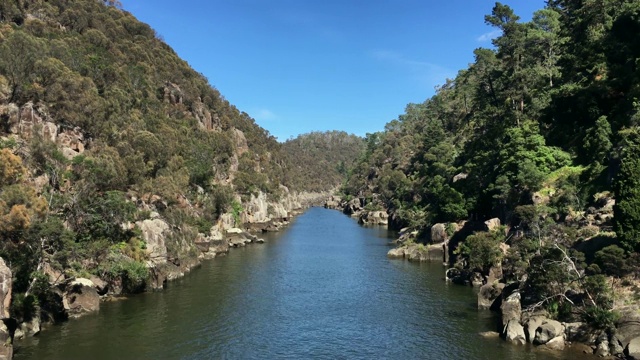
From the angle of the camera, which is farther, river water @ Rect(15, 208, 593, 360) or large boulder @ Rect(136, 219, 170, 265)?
large boulder @ Rect(136, 219, 170, 265)

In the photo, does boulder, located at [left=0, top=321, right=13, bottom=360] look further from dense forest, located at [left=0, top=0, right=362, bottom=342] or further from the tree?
the tree

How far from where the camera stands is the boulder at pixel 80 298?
45.1 meters

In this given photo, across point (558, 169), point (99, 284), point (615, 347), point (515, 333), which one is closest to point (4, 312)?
point (99, 284)

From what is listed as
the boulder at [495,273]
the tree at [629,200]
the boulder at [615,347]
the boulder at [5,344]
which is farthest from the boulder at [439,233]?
the boulder at [5,344]

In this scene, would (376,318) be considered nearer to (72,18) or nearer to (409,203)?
(409,203)

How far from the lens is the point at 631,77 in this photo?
5366cm

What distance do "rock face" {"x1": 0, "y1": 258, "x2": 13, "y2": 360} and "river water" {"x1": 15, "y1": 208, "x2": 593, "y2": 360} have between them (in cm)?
226

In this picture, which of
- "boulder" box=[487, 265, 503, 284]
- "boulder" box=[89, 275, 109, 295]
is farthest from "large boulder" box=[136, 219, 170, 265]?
"boulder" box=[487, 265, 503, 284]

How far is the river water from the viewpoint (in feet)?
124

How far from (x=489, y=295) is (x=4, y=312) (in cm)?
4539

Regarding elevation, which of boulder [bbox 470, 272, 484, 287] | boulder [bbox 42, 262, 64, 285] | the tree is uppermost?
the tree

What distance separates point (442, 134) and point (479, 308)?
324ft

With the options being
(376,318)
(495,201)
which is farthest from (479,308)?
(495,201)

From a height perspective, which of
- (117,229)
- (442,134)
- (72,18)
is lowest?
(117,229)
